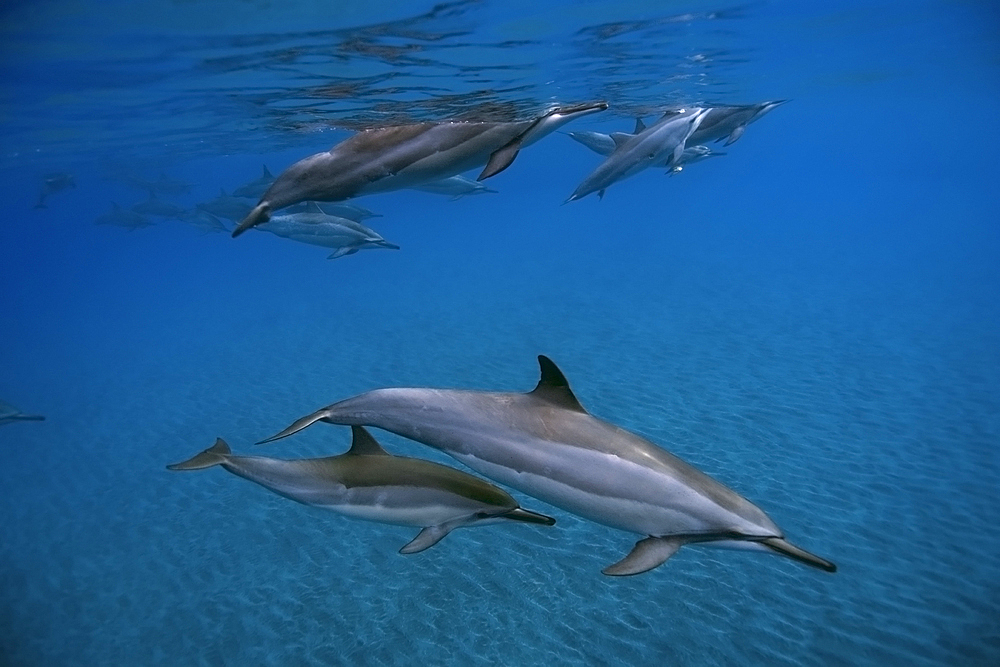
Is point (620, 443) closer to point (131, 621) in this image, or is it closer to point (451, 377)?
point (131, 621)

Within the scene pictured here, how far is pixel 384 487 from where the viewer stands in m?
3.87

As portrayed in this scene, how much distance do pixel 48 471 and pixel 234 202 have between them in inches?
289

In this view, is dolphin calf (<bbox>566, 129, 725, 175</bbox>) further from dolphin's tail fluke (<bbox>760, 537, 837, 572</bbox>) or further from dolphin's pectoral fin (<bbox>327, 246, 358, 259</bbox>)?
dolphin's tail fluke (<bbox>760, 537, 837, 572</bbox>)

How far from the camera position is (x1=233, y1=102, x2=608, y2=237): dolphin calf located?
374cm

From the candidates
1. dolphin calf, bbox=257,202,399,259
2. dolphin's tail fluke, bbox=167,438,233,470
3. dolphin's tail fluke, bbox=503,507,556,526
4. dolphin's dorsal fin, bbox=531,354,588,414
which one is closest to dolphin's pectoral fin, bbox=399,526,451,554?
dolphin's tail fluke, bbox=503,507,556,526

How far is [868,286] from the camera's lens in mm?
22266

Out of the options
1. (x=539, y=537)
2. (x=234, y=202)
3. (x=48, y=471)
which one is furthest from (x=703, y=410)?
(x=48, y=471)

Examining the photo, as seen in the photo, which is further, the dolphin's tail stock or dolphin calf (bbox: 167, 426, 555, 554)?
dolphin calf (bbox: 167, 426, 555, 554)

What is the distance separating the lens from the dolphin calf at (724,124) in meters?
9.06

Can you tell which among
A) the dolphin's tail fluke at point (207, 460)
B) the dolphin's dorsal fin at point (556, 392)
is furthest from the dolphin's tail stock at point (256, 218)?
the dolphin's dorsal fin at point (556, 392)

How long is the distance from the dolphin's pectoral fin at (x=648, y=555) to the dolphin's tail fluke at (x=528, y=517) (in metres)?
0.45

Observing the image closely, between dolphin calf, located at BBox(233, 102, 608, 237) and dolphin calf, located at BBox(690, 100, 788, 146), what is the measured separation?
5.92 m

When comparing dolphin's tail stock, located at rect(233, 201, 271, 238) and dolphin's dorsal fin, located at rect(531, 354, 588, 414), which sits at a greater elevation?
dolphin's tail stock, located at rect(233, 201, 271, 238)

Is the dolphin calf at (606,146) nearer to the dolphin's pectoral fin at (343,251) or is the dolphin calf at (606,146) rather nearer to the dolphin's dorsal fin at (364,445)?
the dolphin's pectoral fin at (343,251)
